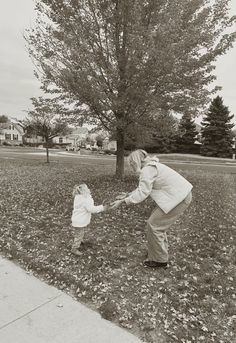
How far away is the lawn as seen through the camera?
3.71 meters

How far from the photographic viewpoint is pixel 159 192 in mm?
Result: 4555

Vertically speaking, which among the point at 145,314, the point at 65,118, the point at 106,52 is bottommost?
the point at 145,314

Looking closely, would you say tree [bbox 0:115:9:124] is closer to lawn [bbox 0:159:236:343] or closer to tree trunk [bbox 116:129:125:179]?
tree trunk [bbox 116:129:125:179]

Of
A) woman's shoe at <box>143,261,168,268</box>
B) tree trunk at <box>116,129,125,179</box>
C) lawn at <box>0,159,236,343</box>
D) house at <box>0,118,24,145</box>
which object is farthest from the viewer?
house at <box>0,118,24,145</box>

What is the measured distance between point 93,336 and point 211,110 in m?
45.7

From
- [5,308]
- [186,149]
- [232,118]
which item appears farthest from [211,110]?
[5,308]

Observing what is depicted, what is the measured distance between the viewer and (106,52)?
11.0 meters

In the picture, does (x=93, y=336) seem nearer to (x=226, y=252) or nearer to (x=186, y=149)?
(x=226, y=252)

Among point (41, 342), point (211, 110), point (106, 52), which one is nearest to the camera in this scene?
point (41, 342)

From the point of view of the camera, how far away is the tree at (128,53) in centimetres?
969

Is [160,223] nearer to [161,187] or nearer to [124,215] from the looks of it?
[161,187]

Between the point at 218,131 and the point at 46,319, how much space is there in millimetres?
44514

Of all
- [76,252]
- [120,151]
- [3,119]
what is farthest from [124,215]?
[3,119]

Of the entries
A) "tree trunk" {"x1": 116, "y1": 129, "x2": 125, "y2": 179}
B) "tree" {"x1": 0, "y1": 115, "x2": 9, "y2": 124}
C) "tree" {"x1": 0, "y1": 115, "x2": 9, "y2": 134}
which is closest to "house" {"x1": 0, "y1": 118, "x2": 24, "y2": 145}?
"tree" {"x1": 0, "y1": 115, "x2": 9, "y2": 134}
